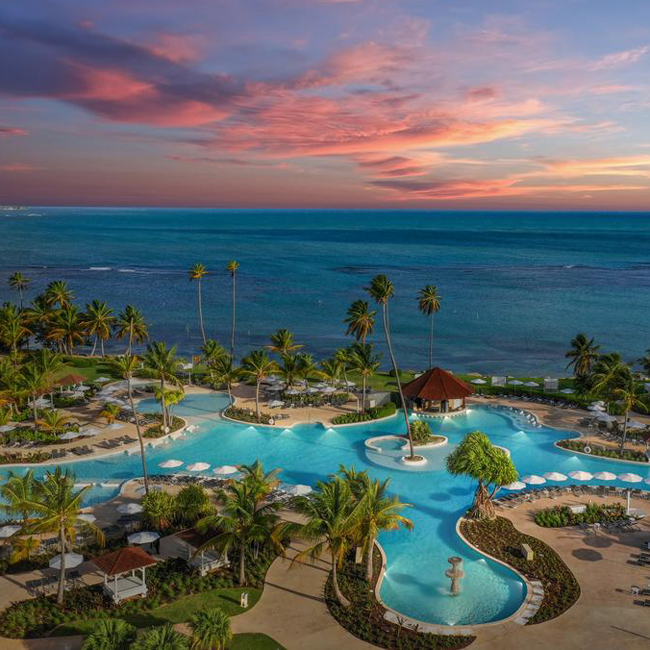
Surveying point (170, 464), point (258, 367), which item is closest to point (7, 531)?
point (170, 464)

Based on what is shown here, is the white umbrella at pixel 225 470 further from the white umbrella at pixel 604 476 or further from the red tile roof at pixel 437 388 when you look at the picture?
the white umbrella at pixel 604 476

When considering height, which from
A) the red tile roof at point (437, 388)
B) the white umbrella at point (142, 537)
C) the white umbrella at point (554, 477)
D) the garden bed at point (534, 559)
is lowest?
the garden bed at point (534, 559)

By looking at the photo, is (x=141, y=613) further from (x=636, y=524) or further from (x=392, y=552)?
(x=636, y=524)

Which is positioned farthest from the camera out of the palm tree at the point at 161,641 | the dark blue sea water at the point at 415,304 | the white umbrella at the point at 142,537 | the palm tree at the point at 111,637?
the dark blue sea water at the point at 415,304

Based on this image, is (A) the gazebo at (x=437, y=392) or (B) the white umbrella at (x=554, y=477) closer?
(B) the white umbrella at (x=554, y=477)

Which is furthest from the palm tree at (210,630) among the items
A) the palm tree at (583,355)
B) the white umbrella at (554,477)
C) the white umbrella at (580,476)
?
the palm tree at (583,355)

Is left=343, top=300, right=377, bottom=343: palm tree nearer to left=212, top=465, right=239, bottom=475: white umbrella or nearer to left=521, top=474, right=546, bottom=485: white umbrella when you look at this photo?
left=212, top=465, right=239, bottom=475: white umbrella
